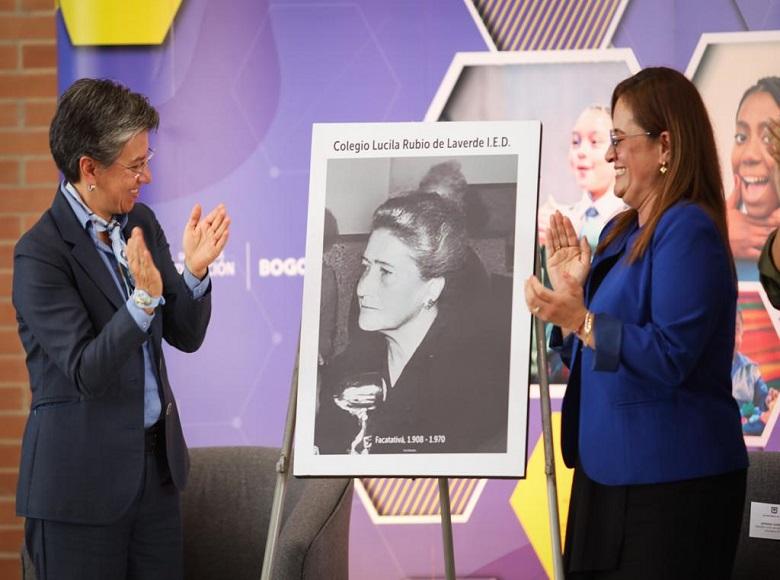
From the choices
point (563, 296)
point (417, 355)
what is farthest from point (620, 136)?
point (417, 355)

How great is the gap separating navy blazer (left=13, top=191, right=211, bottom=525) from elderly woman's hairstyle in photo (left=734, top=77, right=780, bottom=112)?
2145 millimetres

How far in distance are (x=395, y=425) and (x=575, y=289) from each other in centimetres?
52

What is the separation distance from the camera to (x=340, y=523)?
288 centimetres

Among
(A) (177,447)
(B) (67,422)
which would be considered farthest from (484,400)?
(B) (67,422)

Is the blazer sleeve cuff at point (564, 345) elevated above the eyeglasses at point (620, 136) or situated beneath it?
situated beneath

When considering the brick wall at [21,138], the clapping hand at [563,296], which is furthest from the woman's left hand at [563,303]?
the brick wall at [21,138]

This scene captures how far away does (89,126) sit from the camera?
2.38 m

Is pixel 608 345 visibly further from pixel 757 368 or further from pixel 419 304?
pixel 757 368

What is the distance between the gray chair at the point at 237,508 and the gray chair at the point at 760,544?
1.07 m

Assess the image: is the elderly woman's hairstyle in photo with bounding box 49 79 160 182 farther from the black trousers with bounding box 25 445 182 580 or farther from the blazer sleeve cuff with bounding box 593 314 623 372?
the blazer sleeve cuff with bounding box 593 314 623 372

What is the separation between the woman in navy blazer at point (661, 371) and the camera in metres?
2.05

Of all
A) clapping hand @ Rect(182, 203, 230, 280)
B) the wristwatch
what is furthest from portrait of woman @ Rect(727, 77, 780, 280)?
the wristwatch

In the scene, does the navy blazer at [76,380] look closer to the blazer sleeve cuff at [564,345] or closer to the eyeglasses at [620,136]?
the blazer sleeve cuff at [564,345]

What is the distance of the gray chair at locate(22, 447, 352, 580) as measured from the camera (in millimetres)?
2904
